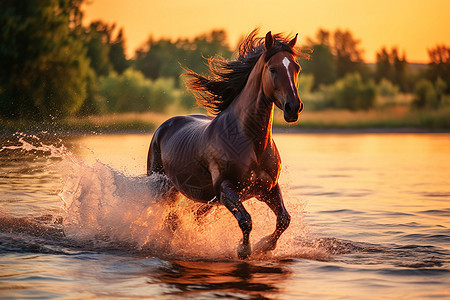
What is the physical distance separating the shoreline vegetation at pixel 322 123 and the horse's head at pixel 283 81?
2631 cm

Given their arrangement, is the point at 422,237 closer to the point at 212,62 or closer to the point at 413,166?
the point at 212,62

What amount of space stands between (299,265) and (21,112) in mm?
34752

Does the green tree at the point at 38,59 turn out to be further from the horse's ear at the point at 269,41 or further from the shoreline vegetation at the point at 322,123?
the horse's ear at the point at 269,41

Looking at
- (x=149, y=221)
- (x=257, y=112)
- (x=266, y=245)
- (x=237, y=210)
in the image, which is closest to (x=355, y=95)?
(x=149, y=221)

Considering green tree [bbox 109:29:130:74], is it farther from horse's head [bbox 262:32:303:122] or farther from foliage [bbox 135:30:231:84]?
horse's head [bbox 262:32:303:122]

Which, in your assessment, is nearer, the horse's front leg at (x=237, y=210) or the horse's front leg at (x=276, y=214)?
the horse's front leg at (x=237, y=210)

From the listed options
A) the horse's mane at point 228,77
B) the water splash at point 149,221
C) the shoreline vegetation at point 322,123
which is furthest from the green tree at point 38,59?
the horse's mane at point 228,77

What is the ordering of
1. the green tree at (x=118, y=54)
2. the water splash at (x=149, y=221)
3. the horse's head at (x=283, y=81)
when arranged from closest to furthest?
the horse's head at (x=283, y=81) → the water splash at (x=149, y=221) → the green tree at (x=118, y=54)

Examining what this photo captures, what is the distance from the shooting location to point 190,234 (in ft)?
28.3

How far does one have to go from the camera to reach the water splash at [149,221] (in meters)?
8.30

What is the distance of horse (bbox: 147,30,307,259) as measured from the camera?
7016 millimetres

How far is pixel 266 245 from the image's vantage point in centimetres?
765

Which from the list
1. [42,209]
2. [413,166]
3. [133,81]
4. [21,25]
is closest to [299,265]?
[42,209]

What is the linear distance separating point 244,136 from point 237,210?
0.74m
